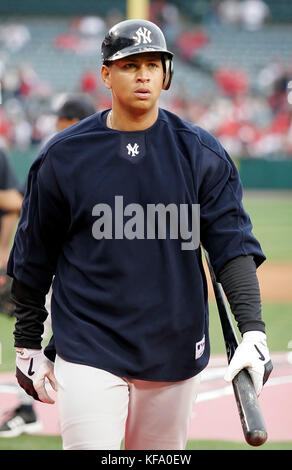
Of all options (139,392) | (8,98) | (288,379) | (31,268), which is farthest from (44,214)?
(8,98)

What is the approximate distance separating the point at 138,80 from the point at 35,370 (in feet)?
3.81

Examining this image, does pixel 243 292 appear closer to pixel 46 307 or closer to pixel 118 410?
pixel 118 410

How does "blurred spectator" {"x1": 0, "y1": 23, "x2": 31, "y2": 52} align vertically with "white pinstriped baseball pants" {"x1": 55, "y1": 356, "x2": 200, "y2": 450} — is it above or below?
above

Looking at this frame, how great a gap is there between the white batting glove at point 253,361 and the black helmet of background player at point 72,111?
2.71 metres

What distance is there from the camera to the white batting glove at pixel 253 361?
2.86 meters

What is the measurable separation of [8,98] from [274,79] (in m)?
7.89

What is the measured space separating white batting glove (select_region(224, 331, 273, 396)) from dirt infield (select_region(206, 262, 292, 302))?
24.4 feet

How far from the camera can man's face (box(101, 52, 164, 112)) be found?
9.92 feet

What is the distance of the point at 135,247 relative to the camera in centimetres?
301

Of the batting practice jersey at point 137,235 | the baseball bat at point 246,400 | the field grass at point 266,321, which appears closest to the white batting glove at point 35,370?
the batting practice jersey at point 137,235

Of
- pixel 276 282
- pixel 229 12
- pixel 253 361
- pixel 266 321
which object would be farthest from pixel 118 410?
pixel 229 12

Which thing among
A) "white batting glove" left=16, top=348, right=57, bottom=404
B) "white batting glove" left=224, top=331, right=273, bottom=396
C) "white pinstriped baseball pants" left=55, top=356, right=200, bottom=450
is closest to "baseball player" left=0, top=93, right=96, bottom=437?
"white batting glove" left=16, top=348, right=57, bottom=404

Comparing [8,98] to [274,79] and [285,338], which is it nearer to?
[274,79]
